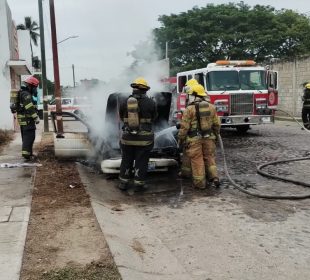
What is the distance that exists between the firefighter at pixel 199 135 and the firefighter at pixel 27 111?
3.53 m

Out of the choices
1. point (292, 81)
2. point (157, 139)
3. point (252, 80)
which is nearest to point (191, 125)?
point (157, 139)

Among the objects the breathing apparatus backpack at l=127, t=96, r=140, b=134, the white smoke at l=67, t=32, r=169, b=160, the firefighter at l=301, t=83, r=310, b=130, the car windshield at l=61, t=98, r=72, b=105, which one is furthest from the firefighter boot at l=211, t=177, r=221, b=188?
the car windshield at l=61, t=98, r=72, b=105

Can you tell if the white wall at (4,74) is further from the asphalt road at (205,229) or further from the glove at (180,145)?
the glove at (180,145)

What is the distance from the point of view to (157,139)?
27.6 feet

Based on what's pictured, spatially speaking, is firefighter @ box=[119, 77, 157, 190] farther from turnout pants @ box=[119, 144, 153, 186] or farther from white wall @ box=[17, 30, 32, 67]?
white wall @ box=[17, 30, 32, 67]

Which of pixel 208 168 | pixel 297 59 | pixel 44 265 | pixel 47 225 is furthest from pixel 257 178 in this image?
pixel 297 59

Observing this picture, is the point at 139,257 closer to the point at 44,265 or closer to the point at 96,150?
the point at 44,265

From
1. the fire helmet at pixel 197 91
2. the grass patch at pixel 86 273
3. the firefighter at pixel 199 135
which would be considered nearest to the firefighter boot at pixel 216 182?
the firefighter at pixel 199 135

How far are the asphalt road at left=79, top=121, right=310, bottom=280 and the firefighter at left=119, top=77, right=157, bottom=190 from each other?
424 mm

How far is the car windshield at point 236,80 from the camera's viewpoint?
14023 millimetres

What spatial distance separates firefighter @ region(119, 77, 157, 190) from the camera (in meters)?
6.84

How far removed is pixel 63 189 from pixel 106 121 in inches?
73.5

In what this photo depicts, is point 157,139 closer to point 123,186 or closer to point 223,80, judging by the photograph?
point 123,186

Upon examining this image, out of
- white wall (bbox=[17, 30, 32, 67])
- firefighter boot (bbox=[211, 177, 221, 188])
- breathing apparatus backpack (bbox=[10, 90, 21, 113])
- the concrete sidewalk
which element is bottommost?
firefighter boot (bbox=[211, 177, 221, 188])
